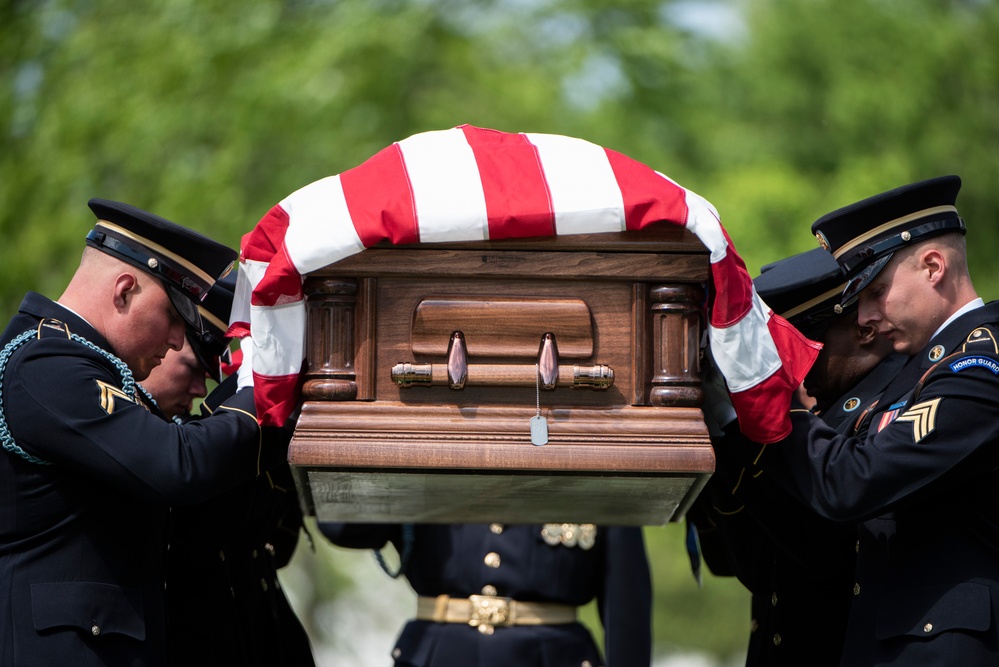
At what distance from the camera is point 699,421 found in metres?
3.32

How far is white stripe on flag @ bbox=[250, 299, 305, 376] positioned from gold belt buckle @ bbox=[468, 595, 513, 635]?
209cm

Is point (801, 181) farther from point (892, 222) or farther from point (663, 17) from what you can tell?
point (892, 222)

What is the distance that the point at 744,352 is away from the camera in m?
3.38

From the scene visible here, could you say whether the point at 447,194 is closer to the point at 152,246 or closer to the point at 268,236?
the point at 268,236

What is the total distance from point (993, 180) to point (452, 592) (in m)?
6.36

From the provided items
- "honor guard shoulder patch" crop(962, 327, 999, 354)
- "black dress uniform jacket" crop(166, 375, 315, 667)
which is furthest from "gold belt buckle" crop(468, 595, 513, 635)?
"honor guard shoulder patch" crop(962, 327, 999, 354)

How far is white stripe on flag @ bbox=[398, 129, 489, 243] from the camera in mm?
3256

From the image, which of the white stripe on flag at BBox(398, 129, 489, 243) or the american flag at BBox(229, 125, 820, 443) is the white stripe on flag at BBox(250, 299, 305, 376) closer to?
the american flag at BBox(229, 125, 820, 443)

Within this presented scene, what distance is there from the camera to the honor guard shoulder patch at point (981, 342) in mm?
3496

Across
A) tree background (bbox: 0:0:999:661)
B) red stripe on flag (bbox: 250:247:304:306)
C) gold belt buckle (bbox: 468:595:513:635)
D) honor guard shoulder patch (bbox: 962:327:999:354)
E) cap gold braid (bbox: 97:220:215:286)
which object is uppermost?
tree background (bbox: 0:0:999:661)

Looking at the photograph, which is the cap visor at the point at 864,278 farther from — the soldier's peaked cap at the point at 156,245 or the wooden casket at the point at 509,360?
the soldier's peaked cap at the point at 156,245

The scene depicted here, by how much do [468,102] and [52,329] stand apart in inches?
275

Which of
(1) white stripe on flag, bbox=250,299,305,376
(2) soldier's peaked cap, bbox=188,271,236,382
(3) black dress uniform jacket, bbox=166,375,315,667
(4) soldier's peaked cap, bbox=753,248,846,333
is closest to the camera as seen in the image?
(1) white stripe on flag, bbox=250,299,305,376

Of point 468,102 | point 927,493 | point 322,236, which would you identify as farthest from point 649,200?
point 468,102
